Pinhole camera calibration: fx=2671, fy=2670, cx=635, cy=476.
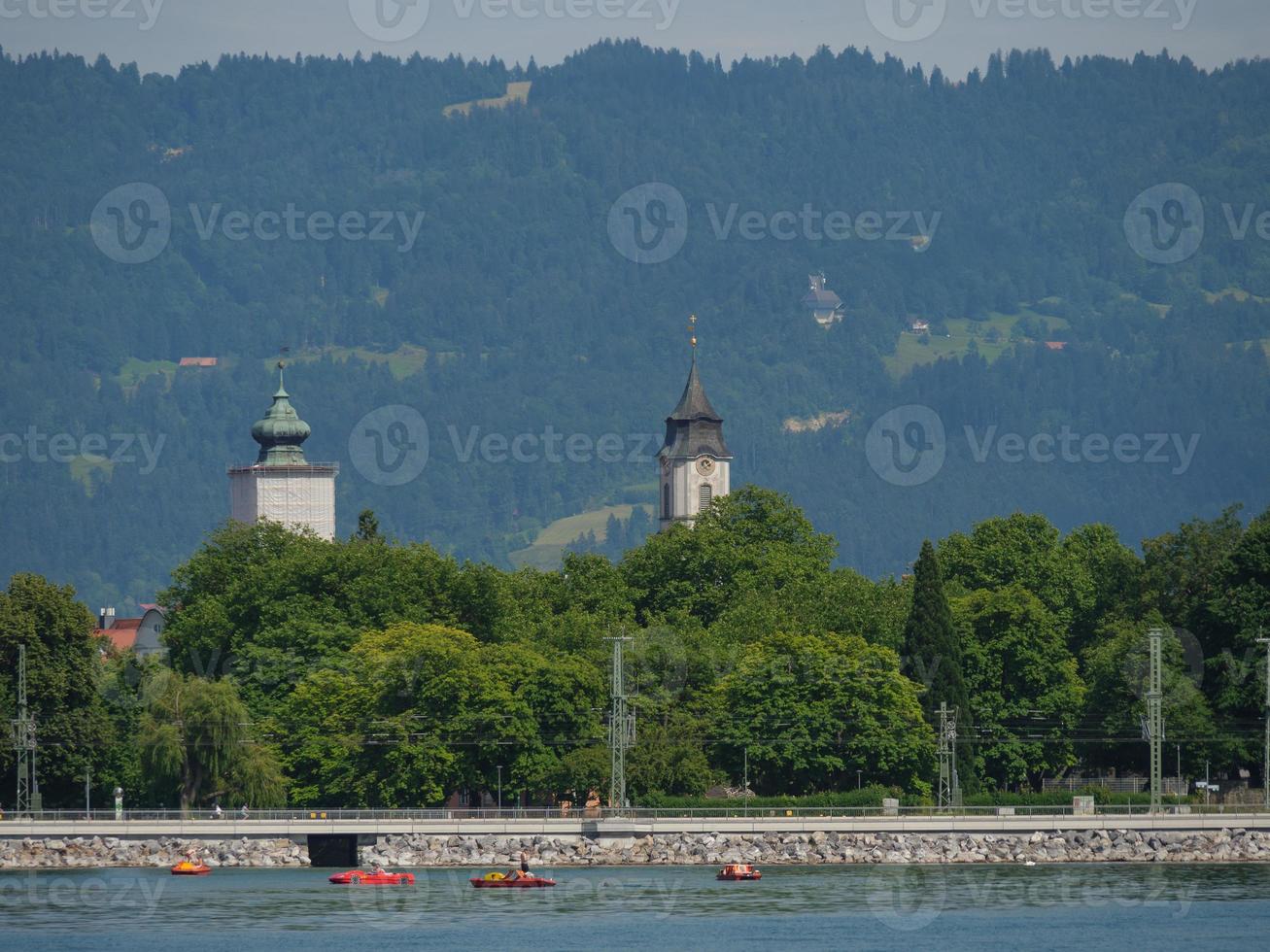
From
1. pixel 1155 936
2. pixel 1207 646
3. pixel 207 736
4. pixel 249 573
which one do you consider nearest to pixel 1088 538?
pixel 1207 646

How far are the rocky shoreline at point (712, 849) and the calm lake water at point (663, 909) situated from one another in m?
1.02

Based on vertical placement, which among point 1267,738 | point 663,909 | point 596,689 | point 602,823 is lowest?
point 663,909

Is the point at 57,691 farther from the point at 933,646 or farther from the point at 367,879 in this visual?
the point at 933,646

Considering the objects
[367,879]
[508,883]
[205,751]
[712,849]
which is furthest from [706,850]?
[205,751]

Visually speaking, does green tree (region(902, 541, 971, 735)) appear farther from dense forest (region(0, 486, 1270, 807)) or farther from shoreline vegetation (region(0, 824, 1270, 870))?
shoreline vegetation (region(0, 824, 1270, 870))

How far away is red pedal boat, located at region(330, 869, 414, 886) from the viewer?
83.0 meters

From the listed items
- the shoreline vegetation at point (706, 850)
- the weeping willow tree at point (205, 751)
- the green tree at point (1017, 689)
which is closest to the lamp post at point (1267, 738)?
the shoreline vegetation at point (706, 850)

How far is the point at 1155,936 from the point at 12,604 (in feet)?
145

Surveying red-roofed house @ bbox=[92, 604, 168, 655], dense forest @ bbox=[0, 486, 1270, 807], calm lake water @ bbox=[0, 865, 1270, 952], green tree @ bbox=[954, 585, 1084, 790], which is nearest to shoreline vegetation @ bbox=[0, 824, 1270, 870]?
calm lake water @ bbox=[0, 865, 1270, 952]

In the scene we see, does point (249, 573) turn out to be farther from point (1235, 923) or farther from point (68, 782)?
point (1235, 923)

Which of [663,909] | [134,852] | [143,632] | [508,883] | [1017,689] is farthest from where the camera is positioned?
[143,632]

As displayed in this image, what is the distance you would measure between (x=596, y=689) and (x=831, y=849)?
12241mm

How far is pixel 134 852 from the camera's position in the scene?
8900cm

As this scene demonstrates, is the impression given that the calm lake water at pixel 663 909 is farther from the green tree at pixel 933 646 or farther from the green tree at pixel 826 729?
the green tree at pixel 933 646
